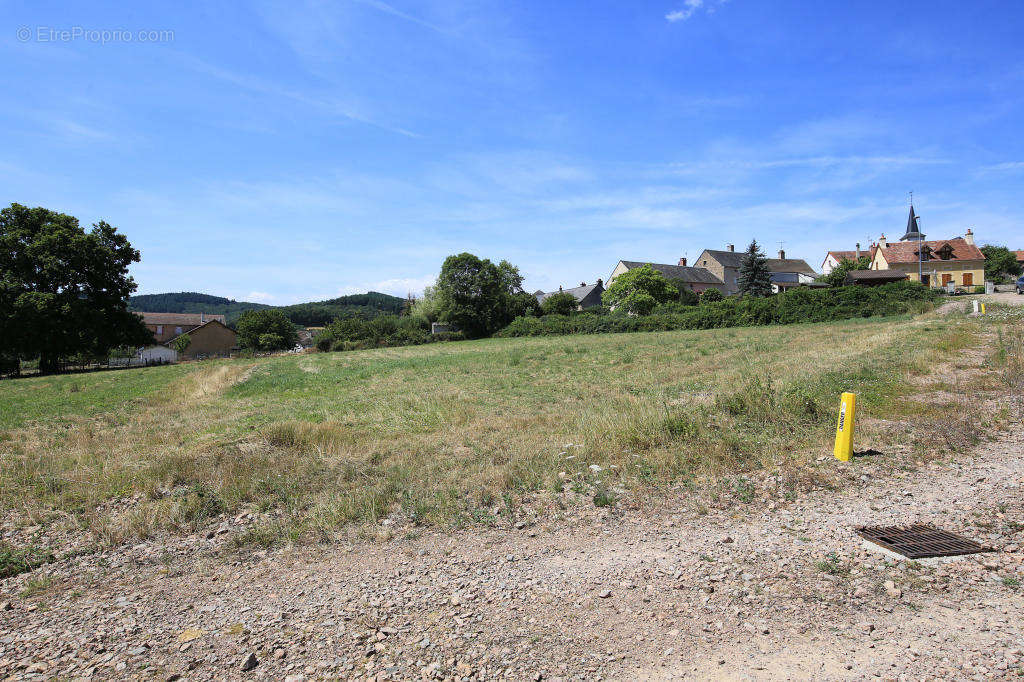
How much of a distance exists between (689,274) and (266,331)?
73.2 meters

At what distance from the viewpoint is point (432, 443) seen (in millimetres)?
8961

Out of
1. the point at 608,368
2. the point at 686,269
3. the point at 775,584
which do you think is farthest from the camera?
the point at 686,269

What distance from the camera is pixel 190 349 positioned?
80.4 metres

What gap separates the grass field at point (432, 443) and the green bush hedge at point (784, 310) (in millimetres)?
21262

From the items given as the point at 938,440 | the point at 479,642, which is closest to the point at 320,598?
the point at 479,642

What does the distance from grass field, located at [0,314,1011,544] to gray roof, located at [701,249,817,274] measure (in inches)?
3127

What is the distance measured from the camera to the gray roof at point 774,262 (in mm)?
92312

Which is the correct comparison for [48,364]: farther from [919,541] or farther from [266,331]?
[919,541]

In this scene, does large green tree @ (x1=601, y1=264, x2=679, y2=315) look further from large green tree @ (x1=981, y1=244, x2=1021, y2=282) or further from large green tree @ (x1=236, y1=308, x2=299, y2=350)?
large green tree @ (x1=981, y1=244, x2=1021, y2=282)

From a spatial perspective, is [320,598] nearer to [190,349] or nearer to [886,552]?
[886,552]

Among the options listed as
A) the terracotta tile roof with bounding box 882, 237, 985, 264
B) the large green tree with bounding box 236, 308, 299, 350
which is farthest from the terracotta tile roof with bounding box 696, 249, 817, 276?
the large green tree with bounding box 236, 308, 299, 350

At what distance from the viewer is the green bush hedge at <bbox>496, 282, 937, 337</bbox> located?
1410 inches

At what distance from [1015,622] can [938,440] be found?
481 cm

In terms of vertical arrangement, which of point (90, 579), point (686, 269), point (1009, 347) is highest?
point (686, 269)
